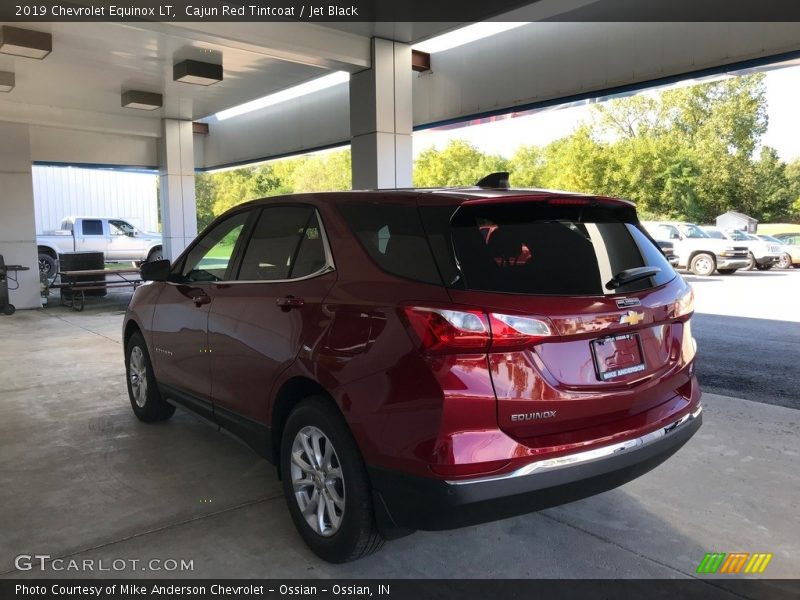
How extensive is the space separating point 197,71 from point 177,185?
236 inches

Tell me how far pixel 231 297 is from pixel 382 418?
1.56m

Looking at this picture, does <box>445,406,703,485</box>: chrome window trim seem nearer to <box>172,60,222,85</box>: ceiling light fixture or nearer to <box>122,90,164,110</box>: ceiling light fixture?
<box>172,60,222,85</box>: ceiling light fixture

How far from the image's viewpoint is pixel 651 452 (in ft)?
9.23

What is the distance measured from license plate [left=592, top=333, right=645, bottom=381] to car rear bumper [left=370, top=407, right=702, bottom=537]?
299 mm

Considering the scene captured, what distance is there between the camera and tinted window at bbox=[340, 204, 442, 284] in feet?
8.71

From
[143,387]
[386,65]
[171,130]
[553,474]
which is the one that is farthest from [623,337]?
[171,130]

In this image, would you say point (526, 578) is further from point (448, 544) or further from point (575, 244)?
point (575, 244)

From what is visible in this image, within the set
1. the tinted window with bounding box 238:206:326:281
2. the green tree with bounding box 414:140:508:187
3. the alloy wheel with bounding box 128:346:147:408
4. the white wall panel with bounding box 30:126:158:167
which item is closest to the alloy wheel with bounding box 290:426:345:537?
the tinted window with bounding box 238:206:326:281

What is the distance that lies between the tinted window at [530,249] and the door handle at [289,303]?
787mm

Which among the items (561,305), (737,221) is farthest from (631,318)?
(737,221)

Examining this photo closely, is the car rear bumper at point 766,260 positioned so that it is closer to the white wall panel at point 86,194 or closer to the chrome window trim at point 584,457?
the chrome window trim at point 584,457

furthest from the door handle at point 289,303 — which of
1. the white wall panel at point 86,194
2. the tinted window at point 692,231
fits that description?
the white wall panel at point 86,194

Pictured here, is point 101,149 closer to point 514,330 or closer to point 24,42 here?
point 24,42

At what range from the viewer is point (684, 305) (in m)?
3.09
